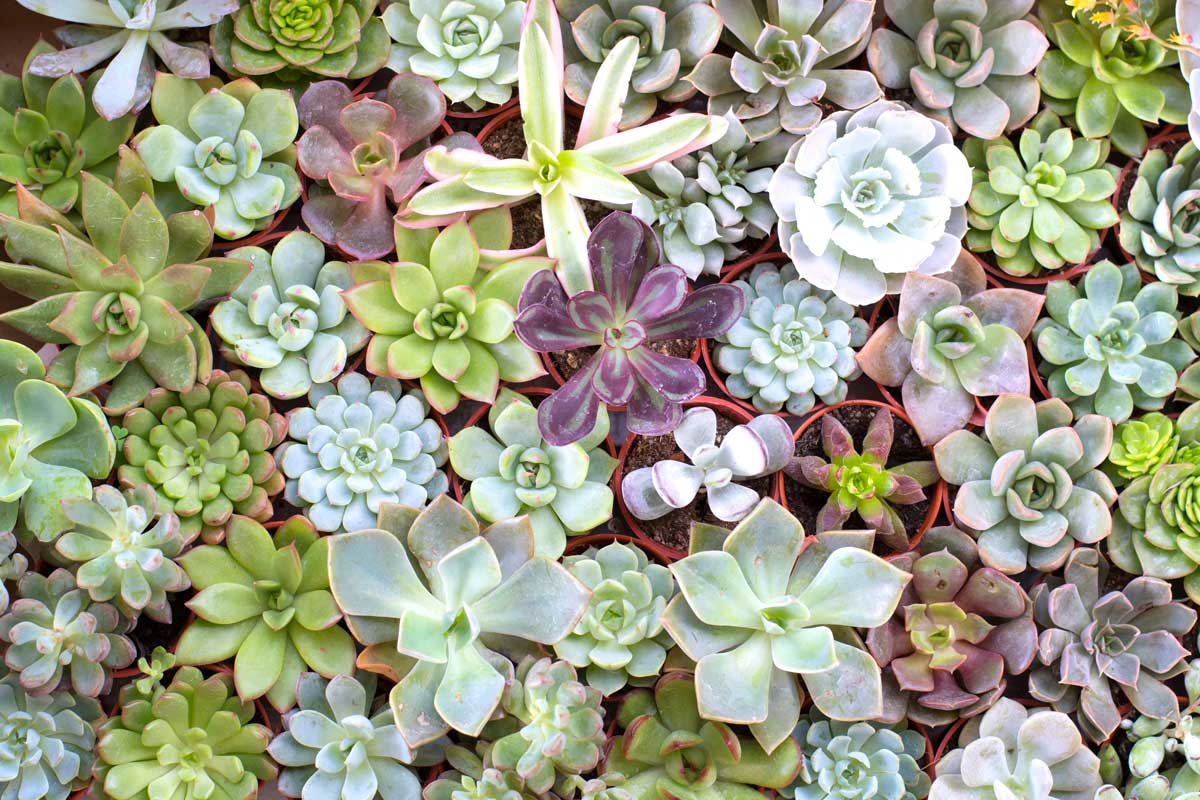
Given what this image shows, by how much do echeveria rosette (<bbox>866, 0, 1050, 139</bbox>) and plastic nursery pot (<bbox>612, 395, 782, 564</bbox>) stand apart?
580 mm

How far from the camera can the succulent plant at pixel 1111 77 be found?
1623 millimetres

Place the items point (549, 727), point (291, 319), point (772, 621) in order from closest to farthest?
point (549, 727) < point (772, 621) < point (291, 319)

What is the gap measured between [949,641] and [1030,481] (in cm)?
28

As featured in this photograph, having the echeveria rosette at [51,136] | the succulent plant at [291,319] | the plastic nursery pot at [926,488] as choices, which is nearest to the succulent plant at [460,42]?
the succulent plant at [291,319]

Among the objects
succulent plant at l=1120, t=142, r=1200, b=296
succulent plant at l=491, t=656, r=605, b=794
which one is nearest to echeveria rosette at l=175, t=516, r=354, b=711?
succulent plant at l=491, t=656, r=605, b=794

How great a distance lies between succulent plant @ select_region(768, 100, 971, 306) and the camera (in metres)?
1.53

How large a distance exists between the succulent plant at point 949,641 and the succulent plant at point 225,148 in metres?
1.14

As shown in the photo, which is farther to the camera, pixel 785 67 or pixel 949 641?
pixel 785 67

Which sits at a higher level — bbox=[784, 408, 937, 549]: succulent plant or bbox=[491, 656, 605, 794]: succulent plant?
bbox=[784, 408, 937, 549]: succulent plant

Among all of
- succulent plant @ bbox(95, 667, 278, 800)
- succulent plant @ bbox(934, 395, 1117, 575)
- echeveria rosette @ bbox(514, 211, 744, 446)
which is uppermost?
echeveria rosette @ bbox(514, 211, 744, 446)

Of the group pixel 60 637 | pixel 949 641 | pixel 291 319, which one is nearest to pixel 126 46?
pixel 291 319

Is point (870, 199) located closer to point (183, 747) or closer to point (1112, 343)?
point (1112, 343)

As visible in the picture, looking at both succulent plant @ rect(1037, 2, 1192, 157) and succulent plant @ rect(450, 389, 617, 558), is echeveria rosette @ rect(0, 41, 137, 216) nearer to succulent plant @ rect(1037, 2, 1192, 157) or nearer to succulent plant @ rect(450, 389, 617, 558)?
succulent plant @ rect(450, 389, 617, 558)

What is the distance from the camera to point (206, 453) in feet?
4.97
